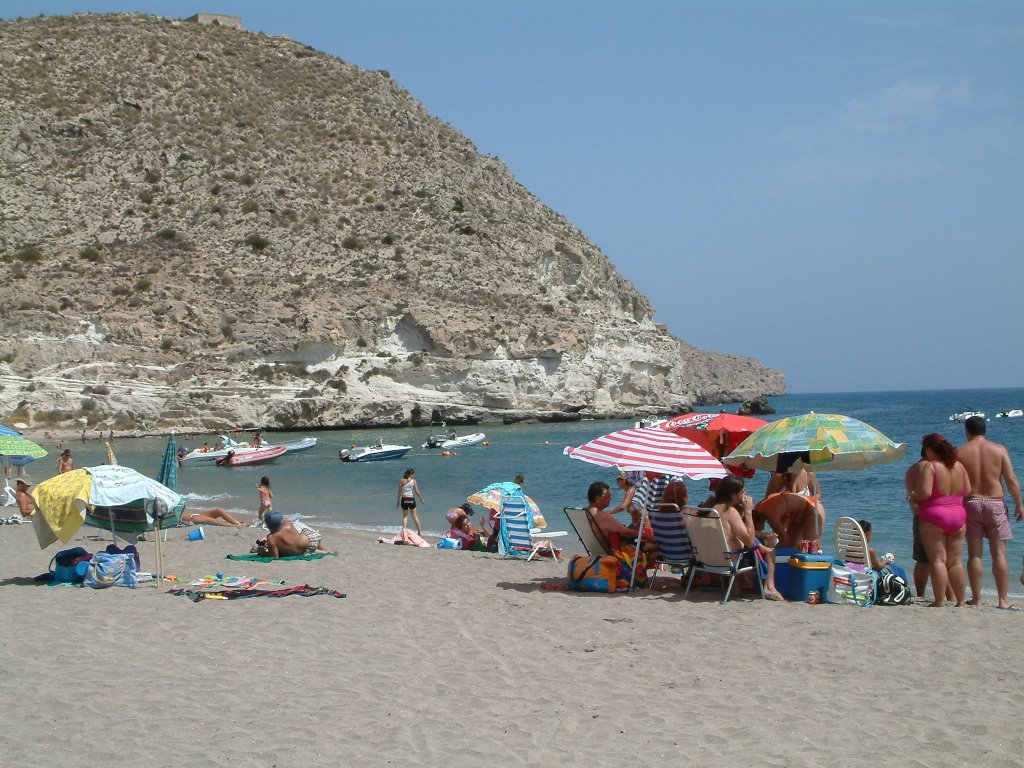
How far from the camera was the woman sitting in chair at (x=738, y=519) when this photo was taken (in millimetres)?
8336

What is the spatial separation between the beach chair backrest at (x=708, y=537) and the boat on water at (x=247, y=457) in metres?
29.7

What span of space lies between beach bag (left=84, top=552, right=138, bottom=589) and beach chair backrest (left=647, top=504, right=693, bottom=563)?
542 centimetres

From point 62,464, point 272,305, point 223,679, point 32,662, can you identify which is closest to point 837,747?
point 223,679

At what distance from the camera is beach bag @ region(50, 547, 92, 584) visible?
31.6 feet

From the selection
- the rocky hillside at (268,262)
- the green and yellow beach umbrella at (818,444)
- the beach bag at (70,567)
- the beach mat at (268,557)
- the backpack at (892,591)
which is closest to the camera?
the backpack at (892,591)

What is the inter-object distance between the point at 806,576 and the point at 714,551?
0.86 metres

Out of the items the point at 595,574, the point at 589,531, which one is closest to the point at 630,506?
the point at 589,531

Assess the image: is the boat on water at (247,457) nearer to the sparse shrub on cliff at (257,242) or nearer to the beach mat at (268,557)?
the sparse shrub on cliff at (257,242)

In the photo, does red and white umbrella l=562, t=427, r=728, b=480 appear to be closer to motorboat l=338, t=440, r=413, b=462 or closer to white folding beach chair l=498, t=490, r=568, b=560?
white folding beach chair l=498, t=490, r=568, b=560

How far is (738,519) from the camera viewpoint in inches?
330

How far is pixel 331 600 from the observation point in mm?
8844

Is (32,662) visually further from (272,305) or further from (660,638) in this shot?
(272,305)

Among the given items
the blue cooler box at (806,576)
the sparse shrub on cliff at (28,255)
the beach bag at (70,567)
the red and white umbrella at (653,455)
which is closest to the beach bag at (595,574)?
the red and white umbrella at (653,455)

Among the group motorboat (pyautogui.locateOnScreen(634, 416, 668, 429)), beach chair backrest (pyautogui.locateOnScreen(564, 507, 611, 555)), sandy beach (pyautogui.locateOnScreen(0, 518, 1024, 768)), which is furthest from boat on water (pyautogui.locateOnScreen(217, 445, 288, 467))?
beach chair backrest (pyautogui.locateOnScreen(564, 507, 611, 555))
